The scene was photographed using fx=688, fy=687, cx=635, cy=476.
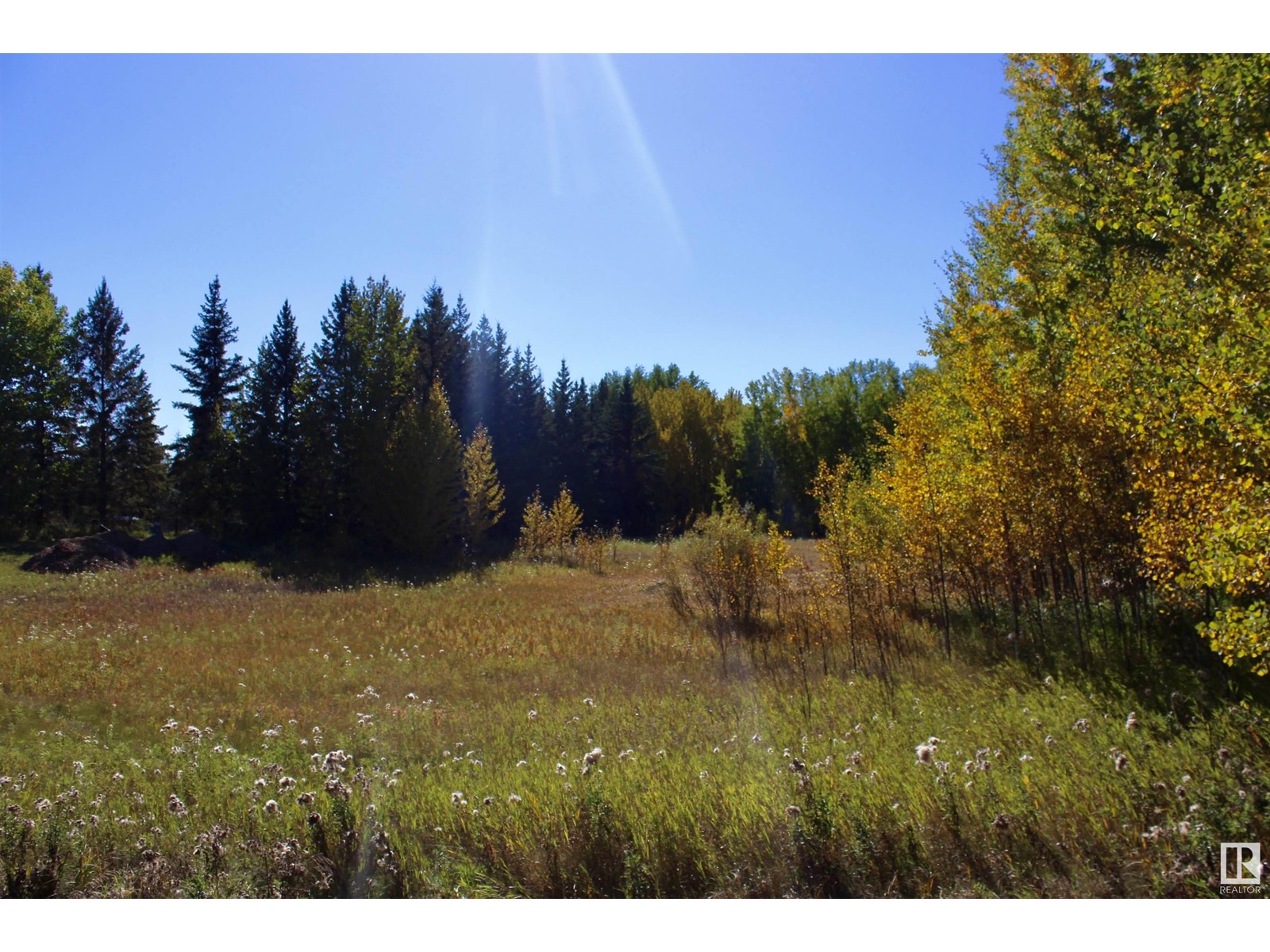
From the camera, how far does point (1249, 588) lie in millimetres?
6043

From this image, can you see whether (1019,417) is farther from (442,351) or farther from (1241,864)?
(442,351)

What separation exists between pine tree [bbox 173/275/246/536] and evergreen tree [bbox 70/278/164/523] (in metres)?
2.65

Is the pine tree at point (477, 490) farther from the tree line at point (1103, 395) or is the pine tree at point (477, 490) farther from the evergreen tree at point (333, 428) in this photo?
the tree line at point (1103, 395)

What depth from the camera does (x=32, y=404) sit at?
34.1 metres

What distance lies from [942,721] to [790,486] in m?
53.4

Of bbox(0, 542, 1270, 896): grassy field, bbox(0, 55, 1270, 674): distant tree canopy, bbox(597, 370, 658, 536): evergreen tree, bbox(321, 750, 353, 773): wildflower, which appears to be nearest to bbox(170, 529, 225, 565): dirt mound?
bbox(0, 55, 1270, 674): distant tree canopy

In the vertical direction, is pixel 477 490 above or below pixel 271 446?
below

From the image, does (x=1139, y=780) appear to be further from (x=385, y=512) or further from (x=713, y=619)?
(x=385, y=512)

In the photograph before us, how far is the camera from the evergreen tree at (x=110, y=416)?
37312mm

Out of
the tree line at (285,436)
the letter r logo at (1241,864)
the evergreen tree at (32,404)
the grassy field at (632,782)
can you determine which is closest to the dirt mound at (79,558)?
the tree line at (285,436)

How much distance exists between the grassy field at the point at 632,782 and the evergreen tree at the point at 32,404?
30.7 meters

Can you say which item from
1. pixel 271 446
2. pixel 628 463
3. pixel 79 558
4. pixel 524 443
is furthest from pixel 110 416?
pixel 628 463

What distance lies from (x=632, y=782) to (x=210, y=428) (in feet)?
131

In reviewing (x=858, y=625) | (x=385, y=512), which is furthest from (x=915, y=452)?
(x=385, y=512)
